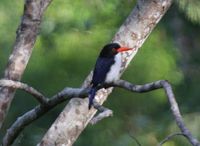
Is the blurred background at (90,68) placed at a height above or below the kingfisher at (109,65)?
below

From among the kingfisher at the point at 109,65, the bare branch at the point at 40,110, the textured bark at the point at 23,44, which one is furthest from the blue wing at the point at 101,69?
the textured bark at the point at 23,44

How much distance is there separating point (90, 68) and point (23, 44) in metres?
0.99

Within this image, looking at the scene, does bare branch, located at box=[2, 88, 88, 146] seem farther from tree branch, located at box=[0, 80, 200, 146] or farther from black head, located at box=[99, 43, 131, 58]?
black head, located at box=[99, 43, 131, 58]

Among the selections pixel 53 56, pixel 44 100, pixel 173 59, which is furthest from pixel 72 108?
pixel 173 59

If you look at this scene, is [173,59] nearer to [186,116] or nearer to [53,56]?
[186,116]

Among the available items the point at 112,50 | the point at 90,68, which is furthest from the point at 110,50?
the point at 90,68

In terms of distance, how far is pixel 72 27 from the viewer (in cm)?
440

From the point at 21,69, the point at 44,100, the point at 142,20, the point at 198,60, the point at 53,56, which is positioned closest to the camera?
the point at 44,100

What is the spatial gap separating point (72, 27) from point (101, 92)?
103 centimetres

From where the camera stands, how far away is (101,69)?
10.9ft

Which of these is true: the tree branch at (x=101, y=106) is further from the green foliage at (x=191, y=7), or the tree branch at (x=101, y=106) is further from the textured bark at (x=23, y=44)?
the green foliage at (x=191, y=7)

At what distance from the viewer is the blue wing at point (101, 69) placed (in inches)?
124

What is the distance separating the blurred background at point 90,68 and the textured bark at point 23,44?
845 millimetres

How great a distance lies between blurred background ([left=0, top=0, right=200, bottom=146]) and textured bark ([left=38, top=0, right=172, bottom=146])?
22.1 inches
